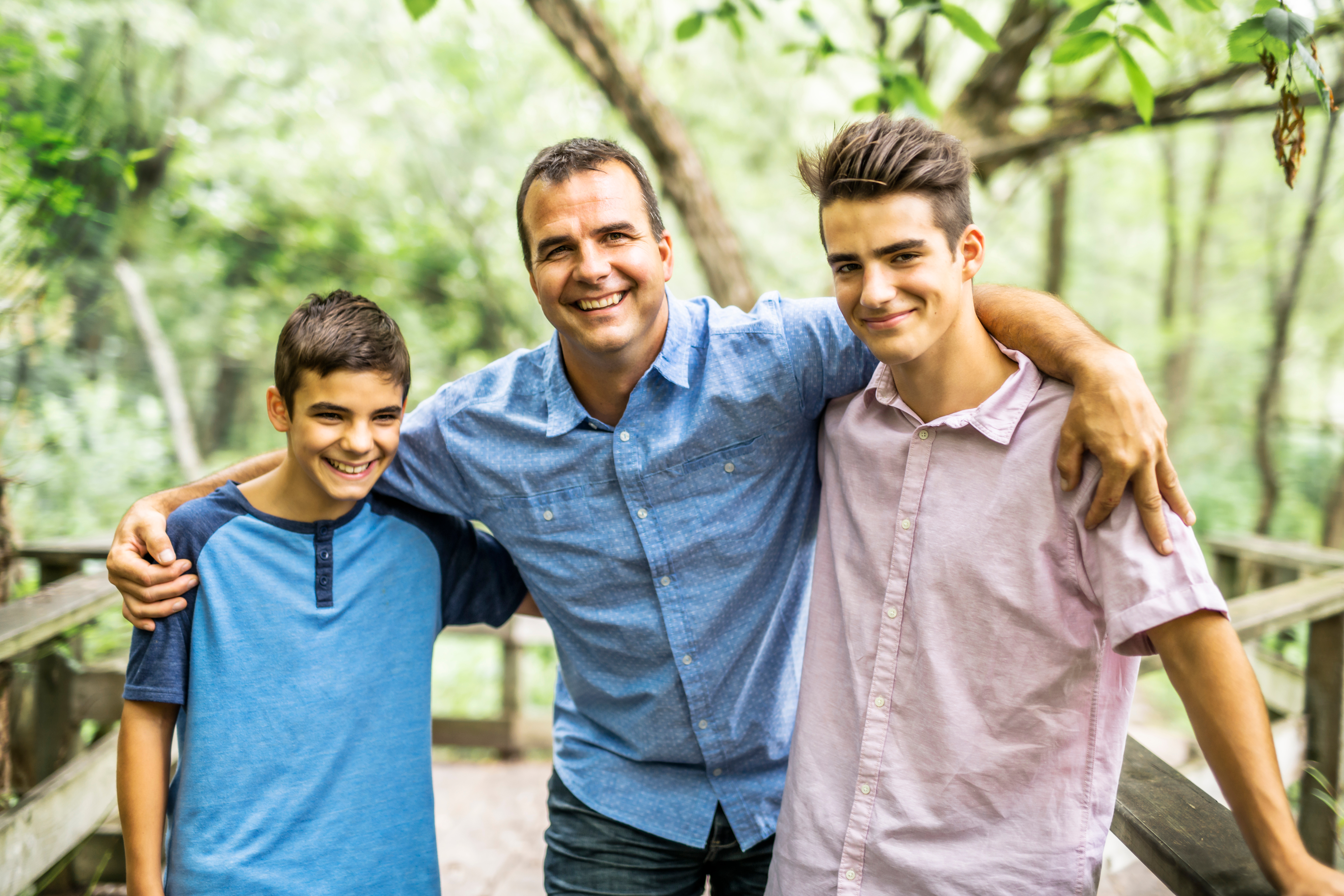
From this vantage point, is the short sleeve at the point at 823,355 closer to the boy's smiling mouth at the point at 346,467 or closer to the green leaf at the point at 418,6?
the boy's smiling mouth at the point at 346,467

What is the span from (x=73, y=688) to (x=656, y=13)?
5.63 metres

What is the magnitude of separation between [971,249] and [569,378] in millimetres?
809

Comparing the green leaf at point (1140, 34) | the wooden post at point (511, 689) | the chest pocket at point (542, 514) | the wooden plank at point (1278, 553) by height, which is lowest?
the wooden post at point (511, 689)

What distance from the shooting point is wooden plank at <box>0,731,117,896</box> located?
181cm

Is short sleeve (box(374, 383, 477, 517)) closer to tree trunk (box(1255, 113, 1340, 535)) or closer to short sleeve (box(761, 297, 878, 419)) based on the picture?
short sleeve (box(761, 297, 878, 419))

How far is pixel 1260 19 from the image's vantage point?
1424 mm

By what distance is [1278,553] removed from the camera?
330 centimetres

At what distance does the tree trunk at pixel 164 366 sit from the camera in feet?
21.9

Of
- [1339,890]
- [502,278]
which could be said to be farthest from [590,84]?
[502,278]

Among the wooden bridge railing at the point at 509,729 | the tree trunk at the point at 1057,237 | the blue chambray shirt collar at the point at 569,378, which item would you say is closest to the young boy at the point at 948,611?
the wooden bridge railing at the point at 509,729

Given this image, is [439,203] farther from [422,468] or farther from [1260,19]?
[1260,19]

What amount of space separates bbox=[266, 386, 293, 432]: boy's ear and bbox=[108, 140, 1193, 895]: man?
0.12 meters

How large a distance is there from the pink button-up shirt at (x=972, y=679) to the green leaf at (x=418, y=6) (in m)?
1.39

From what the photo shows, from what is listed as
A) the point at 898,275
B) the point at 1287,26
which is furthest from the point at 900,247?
the point at 1287,26
